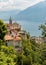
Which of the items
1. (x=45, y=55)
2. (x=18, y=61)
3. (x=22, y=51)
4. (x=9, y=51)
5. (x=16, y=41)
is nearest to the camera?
(x=9, y=51)

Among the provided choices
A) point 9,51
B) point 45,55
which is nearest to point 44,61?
point 45,55

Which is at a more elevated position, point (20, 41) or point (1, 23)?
point (1, 23)

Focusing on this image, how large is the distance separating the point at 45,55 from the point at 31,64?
4.87 feet

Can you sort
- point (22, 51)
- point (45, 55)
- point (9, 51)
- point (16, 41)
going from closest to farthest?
point (9, 51) < point (45, 55) < point (22, 51) < point (16, 41)

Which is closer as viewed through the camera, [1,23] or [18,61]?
[18,61]

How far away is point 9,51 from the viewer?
25750 millimetres

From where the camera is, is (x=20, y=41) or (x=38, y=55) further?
(x=20, y=41)

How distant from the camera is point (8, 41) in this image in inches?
1319

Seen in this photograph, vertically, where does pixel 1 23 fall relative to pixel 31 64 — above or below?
above

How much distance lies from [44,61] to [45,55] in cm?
75

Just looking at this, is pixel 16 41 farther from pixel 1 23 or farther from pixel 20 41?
pixel 1 23

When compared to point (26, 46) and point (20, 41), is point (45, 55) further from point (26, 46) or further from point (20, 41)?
point (20, 41)

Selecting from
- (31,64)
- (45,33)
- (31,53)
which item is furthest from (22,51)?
(45,33)

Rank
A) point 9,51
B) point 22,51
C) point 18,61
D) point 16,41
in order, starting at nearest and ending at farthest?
point 9,51 < point 18,61 < point 22,51 < point 16,41
